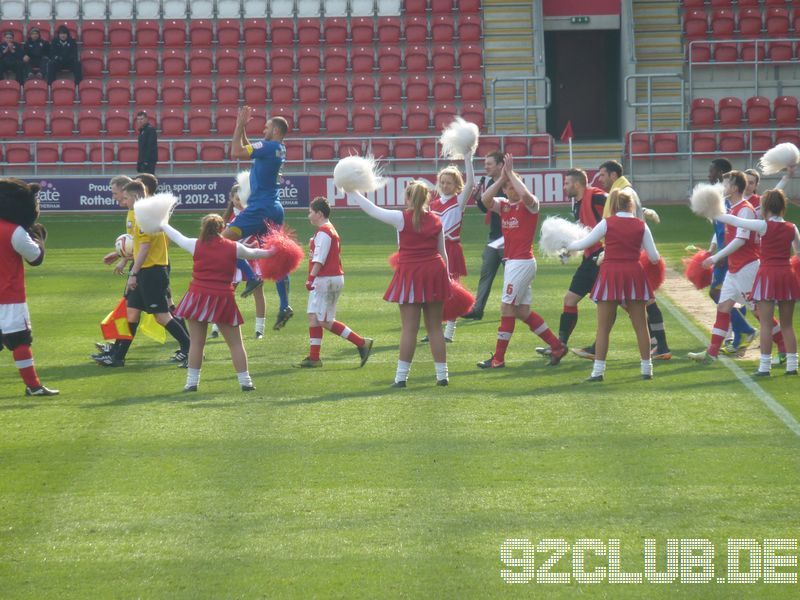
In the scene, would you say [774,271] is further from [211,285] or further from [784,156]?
[211,285]

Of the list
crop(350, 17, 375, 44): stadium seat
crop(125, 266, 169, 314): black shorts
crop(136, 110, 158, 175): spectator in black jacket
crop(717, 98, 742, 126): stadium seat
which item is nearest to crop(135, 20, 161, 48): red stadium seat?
crop(350, 17, 375, 44): stadium seat

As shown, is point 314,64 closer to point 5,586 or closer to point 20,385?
point 20,385

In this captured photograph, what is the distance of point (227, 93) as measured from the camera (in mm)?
29344

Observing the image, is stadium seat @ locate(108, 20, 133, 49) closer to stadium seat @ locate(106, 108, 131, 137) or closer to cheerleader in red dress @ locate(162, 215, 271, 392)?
stadium seat @ locate(106, 108, 131, 137)

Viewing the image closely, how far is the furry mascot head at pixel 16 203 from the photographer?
1017cm

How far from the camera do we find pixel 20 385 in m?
10.9

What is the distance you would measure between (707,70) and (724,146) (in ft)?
10.8

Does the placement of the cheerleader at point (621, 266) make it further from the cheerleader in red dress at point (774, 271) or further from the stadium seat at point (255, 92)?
the stadium seat at point (255, 92)

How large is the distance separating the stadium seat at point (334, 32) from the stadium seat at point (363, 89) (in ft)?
4.93

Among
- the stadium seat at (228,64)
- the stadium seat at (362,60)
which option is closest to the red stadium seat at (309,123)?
the stadium seat at (362,60)

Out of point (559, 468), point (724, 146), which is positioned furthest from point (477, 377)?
point (724, 146)

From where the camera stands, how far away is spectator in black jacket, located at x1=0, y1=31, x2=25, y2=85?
28.9 metres

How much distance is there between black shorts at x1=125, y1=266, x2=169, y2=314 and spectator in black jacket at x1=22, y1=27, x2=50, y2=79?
19094 mm

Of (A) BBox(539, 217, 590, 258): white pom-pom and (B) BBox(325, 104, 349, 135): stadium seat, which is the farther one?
(B) BBox(325, 104, 349, 135): stadium seat
